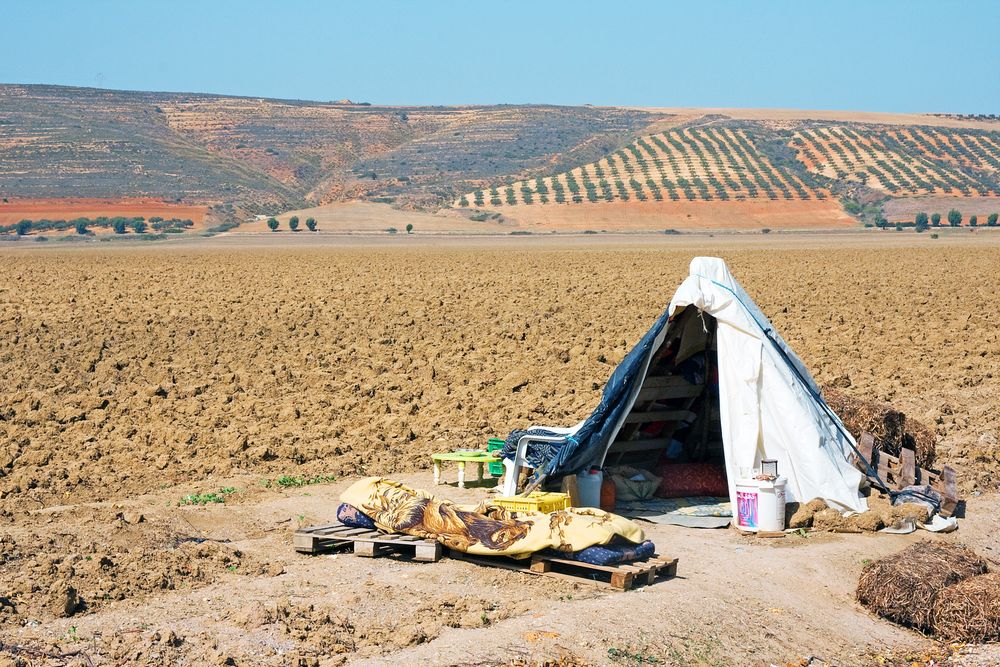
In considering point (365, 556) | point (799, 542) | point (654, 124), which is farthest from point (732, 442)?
point (654, 124)

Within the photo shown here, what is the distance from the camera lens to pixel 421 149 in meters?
140

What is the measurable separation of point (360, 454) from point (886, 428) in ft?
17.5

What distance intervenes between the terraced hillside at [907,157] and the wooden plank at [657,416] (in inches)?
3845

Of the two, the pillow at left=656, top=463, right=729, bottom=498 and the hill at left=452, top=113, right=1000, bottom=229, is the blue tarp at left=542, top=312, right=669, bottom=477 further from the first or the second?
the hill at left=452, top=113, right=1000, bottom=229

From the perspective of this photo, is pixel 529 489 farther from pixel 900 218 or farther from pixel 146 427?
pixel 900 218

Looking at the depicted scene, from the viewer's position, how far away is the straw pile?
38.3 ft


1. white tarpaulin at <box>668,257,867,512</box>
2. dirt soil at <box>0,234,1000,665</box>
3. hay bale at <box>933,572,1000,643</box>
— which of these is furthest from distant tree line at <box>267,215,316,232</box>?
hay bale at <box>933,572,1000,643</box>

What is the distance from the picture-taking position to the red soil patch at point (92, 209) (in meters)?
102

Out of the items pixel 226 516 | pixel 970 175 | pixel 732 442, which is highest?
pixel 970 175

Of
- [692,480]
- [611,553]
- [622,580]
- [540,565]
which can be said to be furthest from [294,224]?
[622,580]

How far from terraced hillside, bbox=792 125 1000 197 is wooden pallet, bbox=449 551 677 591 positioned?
100954 millimetres

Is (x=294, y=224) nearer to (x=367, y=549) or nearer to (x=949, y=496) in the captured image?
(x=949, y=496)

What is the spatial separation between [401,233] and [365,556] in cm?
7698

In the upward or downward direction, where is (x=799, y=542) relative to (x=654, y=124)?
downward
